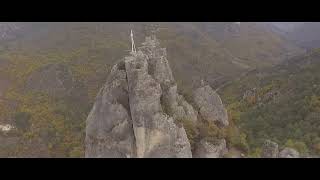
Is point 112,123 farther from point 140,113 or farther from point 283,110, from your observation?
point 283,110

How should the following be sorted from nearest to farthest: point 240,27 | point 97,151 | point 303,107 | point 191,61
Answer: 1. point 97,151
2. point 303,107
3. point 191,61
4. point 240,27

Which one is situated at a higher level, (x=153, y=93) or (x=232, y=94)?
(x=232, y=94)

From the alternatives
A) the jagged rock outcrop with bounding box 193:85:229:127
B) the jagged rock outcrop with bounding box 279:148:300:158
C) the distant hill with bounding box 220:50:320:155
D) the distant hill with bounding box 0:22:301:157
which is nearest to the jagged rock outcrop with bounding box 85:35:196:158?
the jagged rock outcrop with bounding box 193:85:229:127

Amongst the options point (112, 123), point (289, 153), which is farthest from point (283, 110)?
point (112, 123)

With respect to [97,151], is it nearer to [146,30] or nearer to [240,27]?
[146,30]

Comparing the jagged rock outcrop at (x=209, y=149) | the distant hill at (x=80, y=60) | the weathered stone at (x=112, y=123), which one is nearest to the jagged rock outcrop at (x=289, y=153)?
the jagged rock outcrop at (x=209, y=149)

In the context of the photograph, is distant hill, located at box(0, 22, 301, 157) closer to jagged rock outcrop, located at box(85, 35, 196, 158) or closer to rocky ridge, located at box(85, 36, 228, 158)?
rocky ridge, located at box(85, 36, 228, 158)

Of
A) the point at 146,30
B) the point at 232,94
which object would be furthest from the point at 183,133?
the point at 146,30
